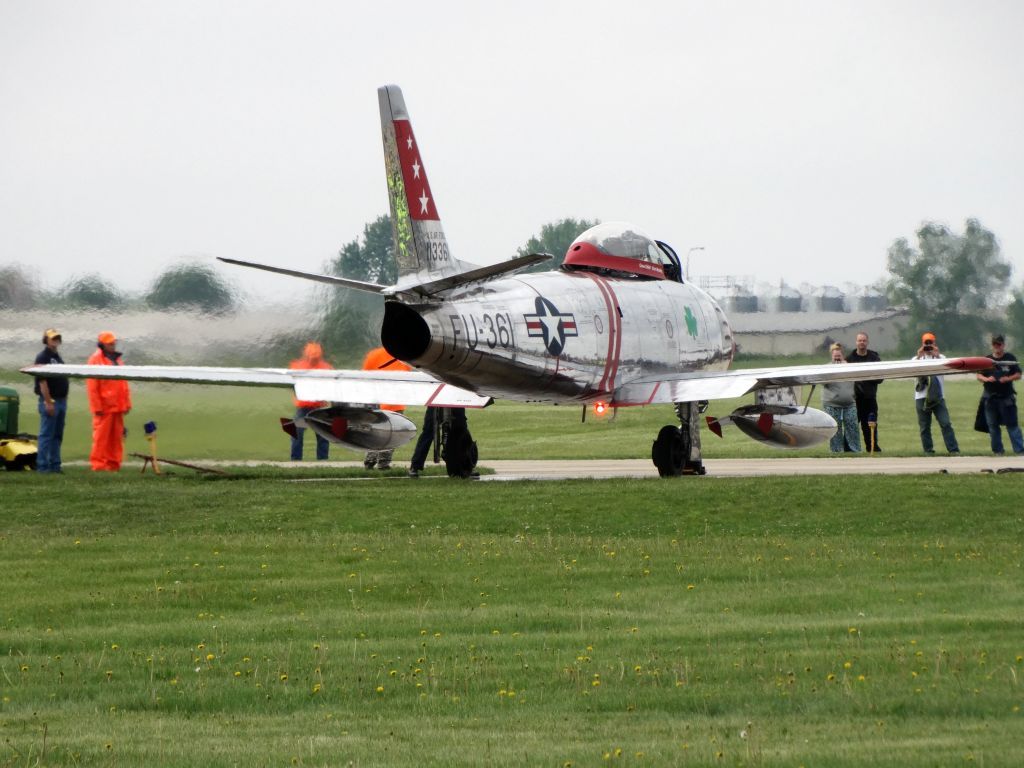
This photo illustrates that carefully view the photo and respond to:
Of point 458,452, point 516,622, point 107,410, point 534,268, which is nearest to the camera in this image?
point 516,622

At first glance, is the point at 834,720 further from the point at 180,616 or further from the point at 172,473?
the point at 172,473

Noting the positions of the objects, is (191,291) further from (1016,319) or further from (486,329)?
(1016,319)

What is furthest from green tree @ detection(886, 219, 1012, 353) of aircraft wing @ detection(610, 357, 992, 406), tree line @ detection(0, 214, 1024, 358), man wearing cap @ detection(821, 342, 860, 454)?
aircraft wing @ detection(610, 357, 992, 406)

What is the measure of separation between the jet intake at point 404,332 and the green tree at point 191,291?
26.5 feet

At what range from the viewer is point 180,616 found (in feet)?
42.9

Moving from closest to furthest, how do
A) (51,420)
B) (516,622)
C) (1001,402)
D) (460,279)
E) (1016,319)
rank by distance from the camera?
1. (516,622)
2. (460,279)
3. (51,420)
4. (1001,402)
5. (1016,319)

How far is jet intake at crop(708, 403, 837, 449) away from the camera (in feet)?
84.3

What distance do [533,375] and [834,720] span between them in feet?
47.5

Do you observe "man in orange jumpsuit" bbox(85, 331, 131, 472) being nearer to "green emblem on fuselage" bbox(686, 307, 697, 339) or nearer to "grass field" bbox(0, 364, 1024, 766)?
"grass field" bbox(0, 364, 1024, 766)

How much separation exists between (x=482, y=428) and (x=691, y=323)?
20757 millimetres

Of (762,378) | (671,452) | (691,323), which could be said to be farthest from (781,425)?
(691,323)

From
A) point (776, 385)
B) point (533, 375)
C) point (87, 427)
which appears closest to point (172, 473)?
point (87, 427)

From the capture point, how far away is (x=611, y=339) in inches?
987

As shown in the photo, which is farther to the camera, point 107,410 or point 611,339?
point 107,410
